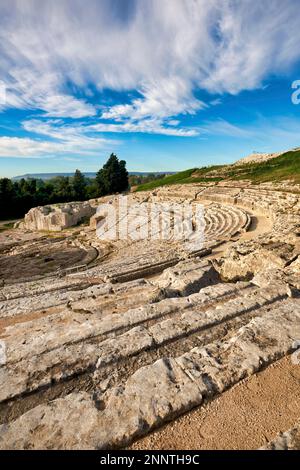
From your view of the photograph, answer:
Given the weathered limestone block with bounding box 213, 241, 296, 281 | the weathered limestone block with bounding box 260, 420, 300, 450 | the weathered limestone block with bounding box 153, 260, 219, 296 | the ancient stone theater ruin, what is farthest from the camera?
the weathered limestone block with bounding box 213, 241, 296, 281

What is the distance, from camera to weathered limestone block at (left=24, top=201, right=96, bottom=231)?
93.3 ft

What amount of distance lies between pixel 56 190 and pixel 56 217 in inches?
843

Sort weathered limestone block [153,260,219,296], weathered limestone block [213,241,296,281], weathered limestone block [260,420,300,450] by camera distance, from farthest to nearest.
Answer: weathered limestone block [213,241,296,281]
weathered limestone block [153,260,219,296]
weathered limestone block [260,420,300,450]

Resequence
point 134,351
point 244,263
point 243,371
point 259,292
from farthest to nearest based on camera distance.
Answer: point 244,263 < point 259,292 < point 134,351 < point 243,371

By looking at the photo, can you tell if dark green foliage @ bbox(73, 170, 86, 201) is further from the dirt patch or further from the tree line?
the dirt patch

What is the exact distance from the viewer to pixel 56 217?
2858cm

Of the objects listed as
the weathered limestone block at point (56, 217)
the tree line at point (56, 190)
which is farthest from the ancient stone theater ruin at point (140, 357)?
the tree line at point (56, 190)

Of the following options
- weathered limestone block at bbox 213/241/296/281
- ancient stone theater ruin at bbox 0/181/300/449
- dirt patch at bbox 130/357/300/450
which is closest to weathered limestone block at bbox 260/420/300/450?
ancient stone theater ruin at bbox 0/181/300/449

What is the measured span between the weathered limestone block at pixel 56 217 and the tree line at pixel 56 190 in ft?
39.4

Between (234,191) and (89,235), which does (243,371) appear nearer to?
(89,235)

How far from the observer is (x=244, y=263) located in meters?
7.93

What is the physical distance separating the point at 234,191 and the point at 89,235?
18409 mm

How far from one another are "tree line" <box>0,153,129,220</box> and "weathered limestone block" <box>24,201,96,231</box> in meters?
12.0
